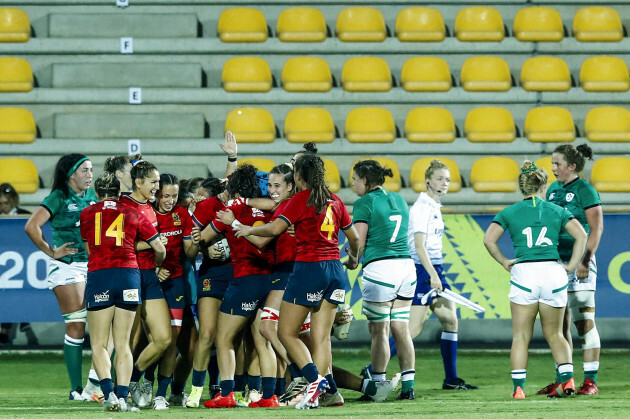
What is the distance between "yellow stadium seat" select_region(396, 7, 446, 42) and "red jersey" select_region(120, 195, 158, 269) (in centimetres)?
821

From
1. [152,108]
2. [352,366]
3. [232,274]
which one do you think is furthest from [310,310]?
[152,108]

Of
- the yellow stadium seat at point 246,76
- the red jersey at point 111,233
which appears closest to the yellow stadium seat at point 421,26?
the yellow stadium seat at point 246,76

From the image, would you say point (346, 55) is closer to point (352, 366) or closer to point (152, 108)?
point (152, 108)

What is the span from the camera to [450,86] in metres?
14.1

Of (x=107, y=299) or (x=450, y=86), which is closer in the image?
(x=107, y=299)

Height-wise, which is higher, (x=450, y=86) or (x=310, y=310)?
(x=450, y=86)

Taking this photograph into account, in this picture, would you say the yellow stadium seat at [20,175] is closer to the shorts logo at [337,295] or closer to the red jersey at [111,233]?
the red jersey at [111,233]

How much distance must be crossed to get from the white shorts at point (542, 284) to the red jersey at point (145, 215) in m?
2.78

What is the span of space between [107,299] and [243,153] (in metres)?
6.92

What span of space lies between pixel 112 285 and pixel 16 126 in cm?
770

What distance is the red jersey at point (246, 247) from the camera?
687 cm

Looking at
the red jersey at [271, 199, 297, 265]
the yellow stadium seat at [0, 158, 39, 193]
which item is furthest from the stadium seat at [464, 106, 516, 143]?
the red jersey at [271, 199, 297, 265]

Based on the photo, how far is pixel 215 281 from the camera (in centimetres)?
713

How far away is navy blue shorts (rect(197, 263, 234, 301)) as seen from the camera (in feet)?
23.3
